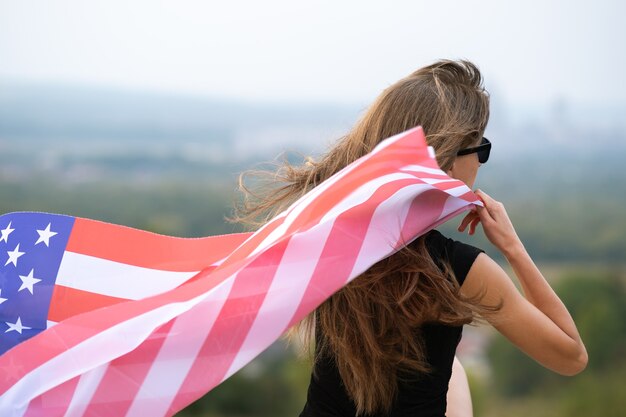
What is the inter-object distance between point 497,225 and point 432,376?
0.42 meters

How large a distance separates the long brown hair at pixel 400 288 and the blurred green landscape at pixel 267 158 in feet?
67.4

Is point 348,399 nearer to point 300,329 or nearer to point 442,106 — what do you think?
point 300,329

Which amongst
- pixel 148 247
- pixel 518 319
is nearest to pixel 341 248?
pixel 518 319

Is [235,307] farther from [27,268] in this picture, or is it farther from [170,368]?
[27,268]

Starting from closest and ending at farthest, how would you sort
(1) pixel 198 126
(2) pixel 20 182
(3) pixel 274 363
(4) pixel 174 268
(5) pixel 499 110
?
1. (4) pixel 174 268
2. (3) pixel 274 363
3. (2) pixel 20 182
4. (5) pixel 499 110
5. (1) pixel 198 126

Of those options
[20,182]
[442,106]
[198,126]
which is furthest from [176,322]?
[198,126]

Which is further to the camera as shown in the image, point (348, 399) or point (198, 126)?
point (198, 126)

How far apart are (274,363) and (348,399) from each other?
24825 millimetres

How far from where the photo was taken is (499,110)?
48.5 m

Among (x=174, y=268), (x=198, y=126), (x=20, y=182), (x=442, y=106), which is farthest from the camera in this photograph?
(x=198, y=126)

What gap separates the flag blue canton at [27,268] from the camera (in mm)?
2207

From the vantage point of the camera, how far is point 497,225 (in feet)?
6.61

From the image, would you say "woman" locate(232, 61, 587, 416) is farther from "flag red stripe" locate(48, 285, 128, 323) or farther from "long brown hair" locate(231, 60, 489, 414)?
"flag red stripe" locate(48, 285, 128, 323)

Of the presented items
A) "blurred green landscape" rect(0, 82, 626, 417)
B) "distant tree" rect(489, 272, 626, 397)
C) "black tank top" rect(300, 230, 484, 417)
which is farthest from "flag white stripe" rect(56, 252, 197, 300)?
"distant tree" rect(489, 272, 626, 397)
